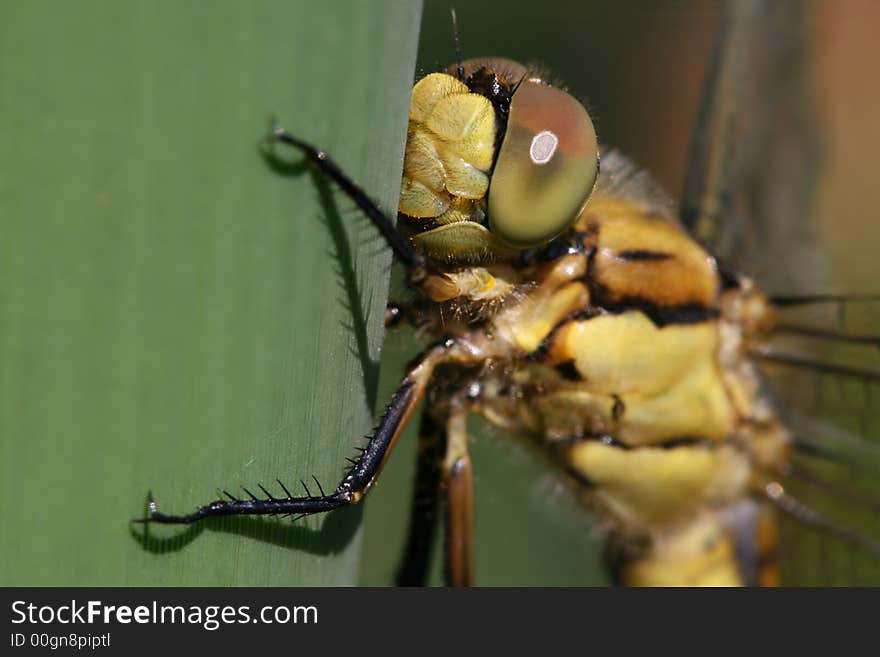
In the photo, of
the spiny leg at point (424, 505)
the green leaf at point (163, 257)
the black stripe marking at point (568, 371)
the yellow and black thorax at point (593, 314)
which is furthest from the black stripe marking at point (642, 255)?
the green leaf at point (163, 257)

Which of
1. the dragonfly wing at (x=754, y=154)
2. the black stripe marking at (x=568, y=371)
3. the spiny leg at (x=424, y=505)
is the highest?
the dragonfly wing at (x=754, y=154)

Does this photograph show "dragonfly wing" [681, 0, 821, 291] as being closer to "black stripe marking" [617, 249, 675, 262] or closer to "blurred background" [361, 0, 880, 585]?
"blurred background" [361, 0, 880, 585]

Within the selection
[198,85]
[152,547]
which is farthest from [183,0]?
[152,547]

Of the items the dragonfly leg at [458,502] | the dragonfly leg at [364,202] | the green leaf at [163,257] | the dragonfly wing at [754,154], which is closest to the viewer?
the green leaf at [163,257]

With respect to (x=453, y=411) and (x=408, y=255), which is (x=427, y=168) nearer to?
(x=408, y=255)

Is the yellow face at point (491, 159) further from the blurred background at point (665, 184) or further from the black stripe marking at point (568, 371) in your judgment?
the blurred background at point (665, 184)

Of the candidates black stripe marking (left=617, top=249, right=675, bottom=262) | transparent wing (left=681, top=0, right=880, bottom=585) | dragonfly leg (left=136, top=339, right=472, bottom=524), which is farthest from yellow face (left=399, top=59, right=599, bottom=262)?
transparent wing (left=681, top=0, right=880, bottom=585)

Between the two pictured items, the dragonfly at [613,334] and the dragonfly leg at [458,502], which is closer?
the dragonfly at [613,334]

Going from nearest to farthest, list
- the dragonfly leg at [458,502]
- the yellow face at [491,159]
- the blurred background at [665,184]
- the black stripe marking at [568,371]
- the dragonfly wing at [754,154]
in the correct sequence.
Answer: the yellow face at [491,159]
the black stripe marking at [568,371]
the dragonfly leg at [458,502]
the blurred background at [665,184]
the dragonfly wing at [754,154]

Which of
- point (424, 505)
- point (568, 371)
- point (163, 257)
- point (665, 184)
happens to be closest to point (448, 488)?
point (424, 505)
